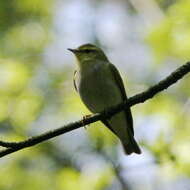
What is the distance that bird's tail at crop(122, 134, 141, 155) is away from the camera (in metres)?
6.34

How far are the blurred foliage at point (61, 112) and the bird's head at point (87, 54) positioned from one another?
669 mm

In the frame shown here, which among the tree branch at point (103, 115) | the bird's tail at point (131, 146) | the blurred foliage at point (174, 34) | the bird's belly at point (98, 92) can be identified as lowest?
the bird's tail at point (131, 146)

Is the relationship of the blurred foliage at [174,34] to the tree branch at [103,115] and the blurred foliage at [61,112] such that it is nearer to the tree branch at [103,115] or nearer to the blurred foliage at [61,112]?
the blurred foliage at [61,112]

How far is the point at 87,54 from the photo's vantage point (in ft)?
21.0

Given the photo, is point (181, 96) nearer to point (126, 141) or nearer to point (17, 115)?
point (126, 141)

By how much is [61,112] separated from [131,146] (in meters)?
1.30

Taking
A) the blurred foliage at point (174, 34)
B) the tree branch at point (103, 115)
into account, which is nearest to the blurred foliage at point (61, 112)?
the blurred foliage at point (174, 34)

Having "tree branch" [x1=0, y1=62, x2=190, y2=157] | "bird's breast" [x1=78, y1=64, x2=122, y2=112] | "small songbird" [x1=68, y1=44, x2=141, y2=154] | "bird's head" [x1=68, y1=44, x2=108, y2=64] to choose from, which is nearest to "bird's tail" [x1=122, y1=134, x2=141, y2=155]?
"small songbird" [x1=68, y1=44, x2=141, y2=154]

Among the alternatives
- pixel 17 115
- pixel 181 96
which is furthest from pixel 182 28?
pixel 17 115

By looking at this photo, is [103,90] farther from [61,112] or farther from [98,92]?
[61,112]

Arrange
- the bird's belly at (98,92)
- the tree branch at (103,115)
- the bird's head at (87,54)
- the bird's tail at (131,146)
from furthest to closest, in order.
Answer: the bird's tail at (131,146), the bird's head at (87,54), the bird's belly at (98,92), the tree branch at (103,115)

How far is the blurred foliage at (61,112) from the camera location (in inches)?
235

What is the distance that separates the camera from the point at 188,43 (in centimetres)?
618

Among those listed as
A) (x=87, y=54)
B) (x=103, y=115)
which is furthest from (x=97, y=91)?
(x=103, y=115)
